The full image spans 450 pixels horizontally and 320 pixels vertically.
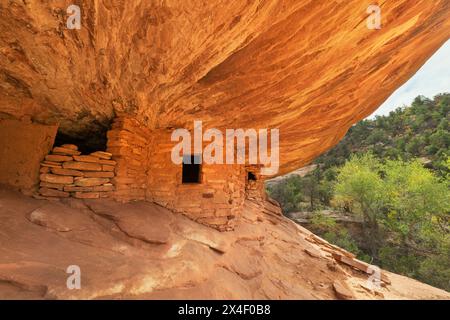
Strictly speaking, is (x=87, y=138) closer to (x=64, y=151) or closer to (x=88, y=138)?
(x=88, y=138)

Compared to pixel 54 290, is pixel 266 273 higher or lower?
lower

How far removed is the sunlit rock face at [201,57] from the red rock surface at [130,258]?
1.36 meters

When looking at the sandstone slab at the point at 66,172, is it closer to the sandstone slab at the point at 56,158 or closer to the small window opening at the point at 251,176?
the sandstone slab at the point at 56,158

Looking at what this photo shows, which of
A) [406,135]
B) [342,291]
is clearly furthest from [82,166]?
[406,135]

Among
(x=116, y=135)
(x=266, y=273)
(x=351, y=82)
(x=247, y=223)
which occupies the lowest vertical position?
(x=266, y=273)

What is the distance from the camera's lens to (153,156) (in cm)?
385

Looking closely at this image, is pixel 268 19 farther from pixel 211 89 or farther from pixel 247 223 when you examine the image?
pixel 247 223

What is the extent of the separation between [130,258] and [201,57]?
2.19 metres

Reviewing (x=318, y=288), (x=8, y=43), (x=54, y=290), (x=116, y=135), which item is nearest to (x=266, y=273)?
(x=318, y=288)

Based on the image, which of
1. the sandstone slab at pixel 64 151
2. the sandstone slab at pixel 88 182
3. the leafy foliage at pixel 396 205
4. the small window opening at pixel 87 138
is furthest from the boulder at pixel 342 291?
the leafy foliage at pixel 396 205

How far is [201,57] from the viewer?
8.59 ft

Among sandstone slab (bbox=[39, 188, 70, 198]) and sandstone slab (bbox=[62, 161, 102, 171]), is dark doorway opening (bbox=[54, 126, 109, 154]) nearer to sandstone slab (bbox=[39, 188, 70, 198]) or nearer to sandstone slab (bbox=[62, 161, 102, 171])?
sandstone slab (bbox=[62, 161, 102, 171])

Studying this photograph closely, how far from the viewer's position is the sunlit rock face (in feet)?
6.84
